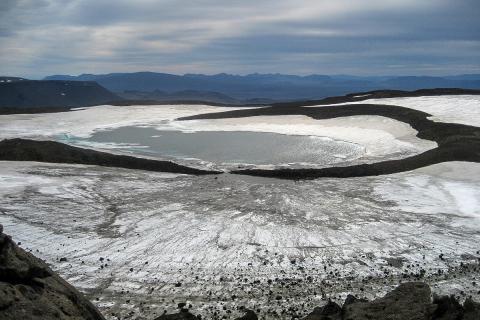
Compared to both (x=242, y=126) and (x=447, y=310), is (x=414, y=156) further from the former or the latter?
(x=447, y=310)

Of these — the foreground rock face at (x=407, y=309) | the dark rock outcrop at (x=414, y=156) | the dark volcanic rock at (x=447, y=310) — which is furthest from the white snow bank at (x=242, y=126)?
the dark volcanic rock at (x=447, y=310)

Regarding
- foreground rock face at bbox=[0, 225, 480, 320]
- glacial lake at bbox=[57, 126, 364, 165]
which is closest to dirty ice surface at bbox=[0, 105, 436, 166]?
glacial lake at bbox=[57, 126, 364, 165]

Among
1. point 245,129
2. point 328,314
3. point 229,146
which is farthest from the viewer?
point 245,129

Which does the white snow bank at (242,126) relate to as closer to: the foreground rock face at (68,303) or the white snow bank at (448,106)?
the white snow bank at (448,106)

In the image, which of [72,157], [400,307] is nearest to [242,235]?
[400,307]

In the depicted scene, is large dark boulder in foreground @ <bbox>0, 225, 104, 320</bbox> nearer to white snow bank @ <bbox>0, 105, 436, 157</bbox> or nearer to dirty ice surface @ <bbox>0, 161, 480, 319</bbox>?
dirty ice surface @ <bbox>0, 161, 480, 319</bbox>

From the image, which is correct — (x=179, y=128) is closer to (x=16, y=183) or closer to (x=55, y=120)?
(x=55, y=120)
